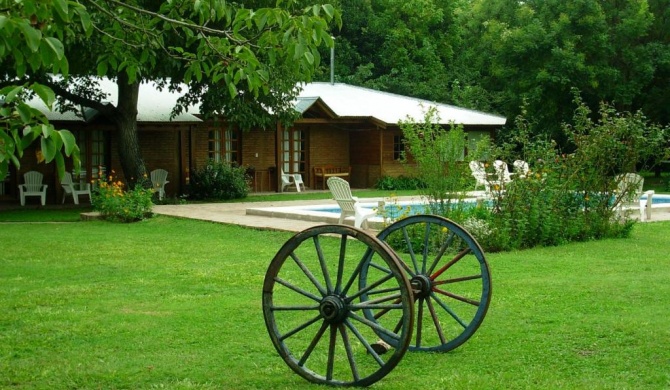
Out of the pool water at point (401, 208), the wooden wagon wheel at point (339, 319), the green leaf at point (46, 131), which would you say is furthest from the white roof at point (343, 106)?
the green leaf at point (46, 131)

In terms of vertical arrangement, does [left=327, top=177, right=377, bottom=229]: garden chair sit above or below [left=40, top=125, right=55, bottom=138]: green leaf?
below

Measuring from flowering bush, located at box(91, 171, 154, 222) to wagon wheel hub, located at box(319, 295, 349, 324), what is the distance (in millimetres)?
14845

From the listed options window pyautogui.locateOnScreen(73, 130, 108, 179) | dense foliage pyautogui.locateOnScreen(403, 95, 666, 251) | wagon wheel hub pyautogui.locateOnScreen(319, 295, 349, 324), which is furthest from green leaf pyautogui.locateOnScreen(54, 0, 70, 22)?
window pyautogui.locateOnScreen(73, 130, 108, 179)

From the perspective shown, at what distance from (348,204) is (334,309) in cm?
1147

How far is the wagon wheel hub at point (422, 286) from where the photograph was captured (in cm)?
725

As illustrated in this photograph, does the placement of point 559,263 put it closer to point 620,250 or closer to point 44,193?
point 620,250

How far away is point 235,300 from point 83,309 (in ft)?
4.95

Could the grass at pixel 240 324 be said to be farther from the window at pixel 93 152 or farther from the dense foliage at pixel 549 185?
the window at pixel 93 152

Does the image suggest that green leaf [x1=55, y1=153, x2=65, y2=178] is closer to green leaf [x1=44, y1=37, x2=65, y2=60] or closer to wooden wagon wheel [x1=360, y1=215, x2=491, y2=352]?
green leaf [x1=44, y1=37, x2=65, y2=60]

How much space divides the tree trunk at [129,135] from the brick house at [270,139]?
68.2 inches

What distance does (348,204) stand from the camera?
17.5 meters

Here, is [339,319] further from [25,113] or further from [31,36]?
[31,36]

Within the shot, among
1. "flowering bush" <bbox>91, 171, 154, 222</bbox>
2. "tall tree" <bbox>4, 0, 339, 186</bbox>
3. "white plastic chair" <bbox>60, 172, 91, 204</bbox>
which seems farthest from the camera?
"white plastic chair" <bbox>60, 172, 91, 204</bbox>

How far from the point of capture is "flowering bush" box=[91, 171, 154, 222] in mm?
20469
